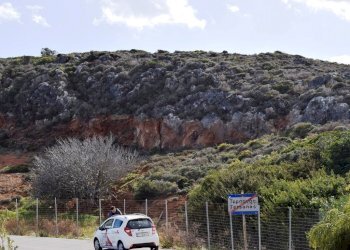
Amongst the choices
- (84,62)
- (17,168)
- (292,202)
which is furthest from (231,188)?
(84,62)

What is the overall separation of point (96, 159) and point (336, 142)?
2120cm

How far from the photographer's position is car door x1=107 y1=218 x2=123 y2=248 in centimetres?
2153

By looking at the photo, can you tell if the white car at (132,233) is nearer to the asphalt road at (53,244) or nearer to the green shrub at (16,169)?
the asphalt road at (53,244)

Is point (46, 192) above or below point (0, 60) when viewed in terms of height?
below

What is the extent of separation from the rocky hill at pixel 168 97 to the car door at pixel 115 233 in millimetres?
28400

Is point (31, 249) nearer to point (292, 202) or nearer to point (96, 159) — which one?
point (292, 202)

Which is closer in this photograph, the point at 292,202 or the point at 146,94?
the point at 292,202

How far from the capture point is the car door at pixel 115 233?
21.5 metres

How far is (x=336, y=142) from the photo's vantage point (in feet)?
85.8

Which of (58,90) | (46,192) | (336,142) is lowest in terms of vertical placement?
(46,192)

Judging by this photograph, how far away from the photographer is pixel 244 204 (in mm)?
16938

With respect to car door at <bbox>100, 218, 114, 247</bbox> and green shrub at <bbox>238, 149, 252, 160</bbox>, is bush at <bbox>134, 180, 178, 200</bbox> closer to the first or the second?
green shrub at <bbox>238, 149, 252, 160</bbox>

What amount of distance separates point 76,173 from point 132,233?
21.1 metres

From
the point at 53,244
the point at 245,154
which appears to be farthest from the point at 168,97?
the point at 53,244
